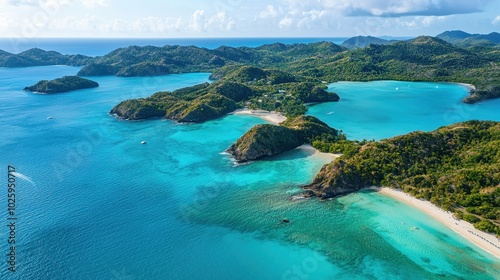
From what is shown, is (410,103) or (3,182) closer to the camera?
(3,182)

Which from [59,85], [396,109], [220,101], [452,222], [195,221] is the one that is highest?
[396,109]

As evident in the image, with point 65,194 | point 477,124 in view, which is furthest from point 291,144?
point 65,194

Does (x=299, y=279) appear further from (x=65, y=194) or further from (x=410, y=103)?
(x=410, y=103)

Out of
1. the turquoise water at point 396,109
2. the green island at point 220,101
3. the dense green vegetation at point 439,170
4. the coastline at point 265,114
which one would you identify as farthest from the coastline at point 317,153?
the green island at point 220,101

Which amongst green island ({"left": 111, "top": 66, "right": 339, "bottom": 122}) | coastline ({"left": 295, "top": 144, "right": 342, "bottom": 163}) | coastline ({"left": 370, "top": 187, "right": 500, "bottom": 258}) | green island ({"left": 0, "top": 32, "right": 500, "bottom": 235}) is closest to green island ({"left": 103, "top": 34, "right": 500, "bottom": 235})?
green island ({"left": 0, "top": 32, "right": 500, "bottom": 235})

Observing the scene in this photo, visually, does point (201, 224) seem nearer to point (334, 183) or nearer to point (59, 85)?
point (334, 183)

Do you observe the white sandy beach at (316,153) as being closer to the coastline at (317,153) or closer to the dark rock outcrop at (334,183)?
the coastline at (317,153)

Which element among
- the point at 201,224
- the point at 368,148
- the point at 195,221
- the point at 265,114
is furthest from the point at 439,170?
the point at 265,114
